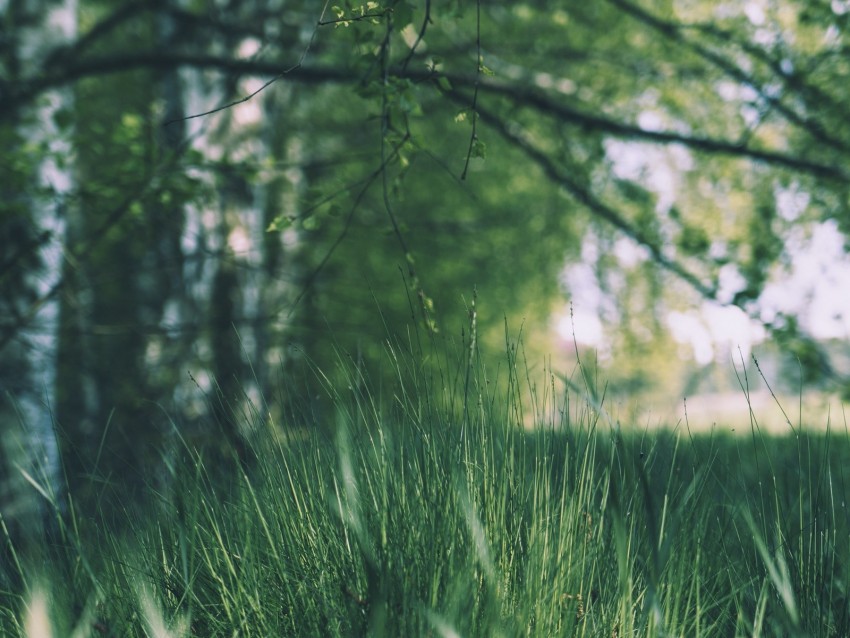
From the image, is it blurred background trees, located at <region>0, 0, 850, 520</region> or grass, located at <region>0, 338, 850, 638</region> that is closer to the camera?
grass, located at <region>0, 338, 850, 638</region>

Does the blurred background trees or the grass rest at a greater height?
the blurred background trees

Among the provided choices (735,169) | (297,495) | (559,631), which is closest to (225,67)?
(297,495)

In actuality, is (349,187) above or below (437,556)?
above

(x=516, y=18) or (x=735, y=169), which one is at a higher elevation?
(x=516, y=18)

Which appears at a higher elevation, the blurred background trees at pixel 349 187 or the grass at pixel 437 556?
the blurred background trees at pixel 349 187

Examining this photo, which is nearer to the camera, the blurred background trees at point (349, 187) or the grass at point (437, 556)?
the grass at point (437, 556)

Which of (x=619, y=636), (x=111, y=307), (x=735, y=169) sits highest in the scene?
(x=735, y=169)

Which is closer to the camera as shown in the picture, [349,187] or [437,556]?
[437,556]

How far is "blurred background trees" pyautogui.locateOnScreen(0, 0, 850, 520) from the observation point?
2.33m

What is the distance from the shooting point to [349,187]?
1.78 meters

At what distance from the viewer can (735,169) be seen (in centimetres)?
694

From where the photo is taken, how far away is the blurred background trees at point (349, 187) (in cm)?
233

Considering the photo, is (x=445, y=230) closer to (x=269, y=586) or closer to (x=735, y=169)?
(x=735, y=169)

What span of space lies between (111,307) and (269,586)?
19.6 feet
